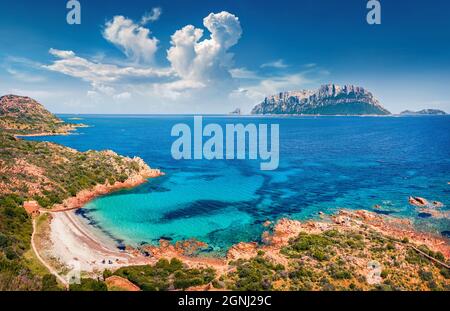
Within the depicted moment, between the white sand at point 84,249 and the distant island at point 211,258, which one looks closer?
the distant island at point 211,258

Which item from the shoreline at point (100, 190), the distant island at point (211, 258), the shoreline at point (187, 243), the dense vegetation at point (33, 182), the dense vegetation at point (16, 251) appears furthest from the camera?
the shoreline at point (100, 190)

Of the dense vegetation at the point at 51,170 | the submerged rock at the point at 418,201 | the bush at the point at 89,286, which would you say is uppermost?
the dense vegetation at the point at 51,170

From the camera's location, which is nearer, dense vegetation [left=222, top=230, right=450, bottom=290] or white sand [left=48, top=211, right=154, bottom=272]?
dense vegetation [left=222, top=230, right=450, bottom=290]

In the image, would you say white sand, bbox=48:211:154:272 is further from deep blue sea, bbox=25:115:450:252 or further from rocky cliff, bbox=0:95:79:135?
rocky cliff, bbox=0:95:79:135

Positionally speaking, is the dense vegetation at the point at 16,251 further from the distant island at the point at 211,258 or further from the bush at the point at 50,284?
the distant island at the point at 211,258

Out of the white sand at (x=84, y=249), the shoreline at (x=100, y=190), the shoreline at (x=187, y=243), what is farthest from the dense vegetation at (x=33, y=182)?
the shoreline at (x=187, y=243)

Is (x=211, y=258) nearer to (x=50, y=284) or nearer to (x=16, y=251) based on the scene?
(x=50, y=284)

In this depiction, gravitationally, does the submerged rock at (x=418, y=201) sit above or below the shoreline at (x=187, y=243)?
above

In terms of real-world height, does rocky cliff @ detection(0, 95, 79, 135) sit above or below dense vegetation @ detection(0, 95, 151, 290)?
above

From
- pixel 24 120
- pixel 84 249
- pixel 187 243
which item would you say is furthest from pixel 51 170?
pixel 24 120

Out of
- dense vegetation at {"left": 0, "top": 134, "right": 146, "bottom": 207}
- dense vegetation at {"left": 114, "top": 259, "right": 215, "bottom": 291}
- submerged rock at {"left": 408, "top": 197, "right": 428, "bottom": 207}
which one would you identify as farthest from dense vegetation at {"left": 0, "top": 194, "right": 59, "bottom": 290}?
submerged rock at {"left": 408, "top": 197, "right": 428, "bottom": 207}

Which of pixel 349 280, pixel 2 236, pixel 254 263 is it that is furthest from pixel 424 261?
pixel 2 236

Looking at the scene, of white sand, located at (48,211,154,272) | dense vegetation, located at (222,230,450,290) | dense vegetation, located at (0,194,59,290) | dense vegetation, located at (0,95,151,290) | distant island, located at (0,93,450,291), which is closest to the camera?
dense vegetation, located at (0,194,59,290)

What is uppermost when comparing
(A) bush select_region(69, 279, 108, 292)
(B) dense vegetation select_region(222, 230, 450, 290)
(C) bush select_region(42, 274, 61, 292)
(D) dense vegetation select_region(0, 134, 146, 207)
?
(D) dense vegetation select_region(0, 134, 146, 207)
